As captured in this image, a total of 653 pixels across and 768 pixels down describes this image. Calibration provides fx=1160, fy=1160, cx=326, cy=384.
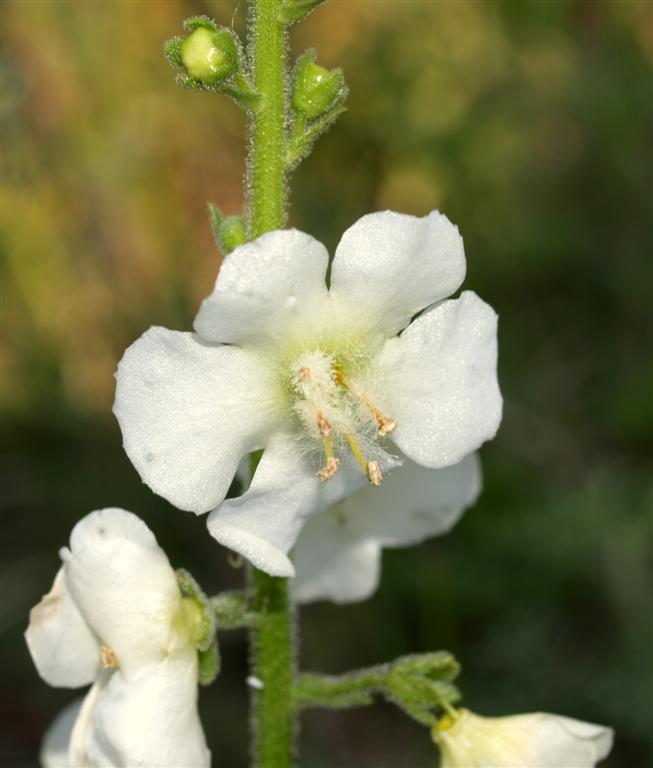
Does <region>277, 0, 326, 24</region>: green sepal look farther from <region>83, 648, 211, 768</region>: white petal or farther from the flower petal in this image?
<region>83, 648, 211, 768</region>: white petal

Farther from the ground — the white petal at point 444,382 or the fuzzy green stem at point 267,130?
the fuzzy green stem at point 267,130

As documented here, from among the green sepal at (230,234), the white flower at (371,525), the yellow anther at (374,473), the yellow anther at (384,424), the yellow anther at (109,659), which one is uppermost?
the green sepal at (230,234)

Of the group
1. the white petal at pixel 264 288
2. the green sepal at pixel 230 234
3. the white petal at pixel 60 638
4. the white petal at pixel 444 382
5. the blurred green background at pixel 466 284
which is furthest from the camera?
the blurred green background at pixel 466 284

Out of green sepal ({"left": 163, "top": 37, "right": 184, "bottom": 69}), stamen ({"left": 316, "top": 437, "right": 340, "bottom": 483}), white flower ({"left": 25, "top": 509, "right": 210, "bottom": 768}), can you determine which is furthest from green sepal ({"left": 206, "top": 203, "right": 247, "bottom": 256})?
white flower ({"left": 25, "top": 509, "right": 210, "bottom": 768})

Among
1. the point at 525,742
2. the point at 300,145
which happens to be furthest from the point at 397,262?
the point at 525,742

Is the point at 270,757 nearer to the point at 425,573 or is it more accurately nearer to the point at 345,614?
the point at 425,573

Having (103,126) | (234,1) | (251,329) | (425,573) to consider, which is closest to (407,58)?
(234,1)

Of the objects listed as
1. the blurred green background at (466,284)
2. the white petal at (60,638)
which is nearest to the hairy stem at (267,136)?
the white petal at (60,638)

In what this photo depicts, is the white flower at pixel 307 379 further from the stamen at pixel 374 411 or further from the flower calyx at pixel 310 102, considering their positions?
the flower calyx at pixel 310 102
